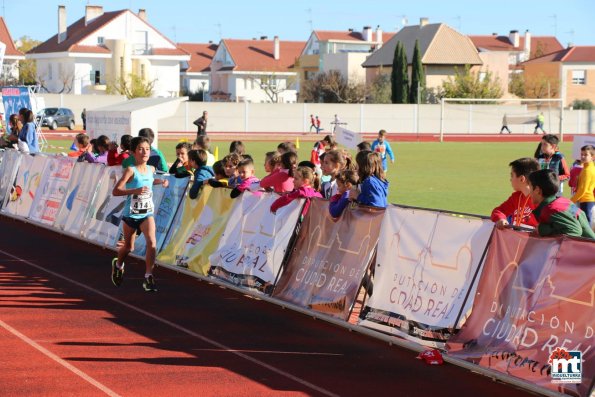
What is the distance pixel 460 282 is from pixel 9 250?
30.4ft

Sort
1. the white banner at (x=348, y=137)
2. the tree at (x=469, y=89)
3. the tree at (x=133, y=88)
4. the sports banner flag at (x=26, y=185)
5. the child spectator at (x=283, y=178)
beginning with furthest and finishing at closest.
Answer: the tree at (x=469, y=89) < the tree at (x=133, y=88) < the white banner at (x=348, y=137) < the sports banner flag at (x=26, y=185) < the child spectator at (x=283, y=178)

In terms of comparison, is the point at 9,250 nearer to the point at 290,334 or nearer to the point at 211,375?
the point at 290,334

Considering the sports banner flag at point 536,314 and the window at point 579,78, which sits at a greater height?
the window at point 579,78

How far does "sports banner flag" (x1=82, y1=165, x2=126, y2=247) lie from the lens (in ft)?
54.6

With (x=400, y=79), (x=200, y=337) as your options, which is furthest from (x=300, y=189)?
(x=400, y=79)

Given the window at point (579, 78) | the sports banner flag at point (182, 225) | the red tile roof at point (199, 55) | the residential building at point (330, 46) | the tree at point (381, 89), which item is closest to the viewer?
the sports banner flag at point (182, 225)

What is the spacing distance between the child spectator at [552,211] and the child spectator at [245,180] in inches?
196

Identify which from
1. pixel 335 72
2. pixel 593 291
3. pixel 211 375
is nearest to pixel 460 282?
pixel 593 291

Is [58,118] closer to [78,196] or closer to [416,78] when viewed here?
[416,78]

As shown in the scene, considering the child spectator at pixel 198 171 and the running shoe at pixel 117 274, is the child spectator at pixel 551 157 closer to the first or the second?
the child spectator at pixel 198 171

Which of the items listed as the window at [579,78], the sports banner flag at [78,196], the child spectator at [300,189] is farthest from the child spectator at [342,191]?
the window at [579,78]

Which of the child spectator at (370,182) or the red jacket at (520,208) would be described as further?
the child spectator at (370,182)

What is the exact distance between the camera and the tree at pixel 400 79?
311 feet

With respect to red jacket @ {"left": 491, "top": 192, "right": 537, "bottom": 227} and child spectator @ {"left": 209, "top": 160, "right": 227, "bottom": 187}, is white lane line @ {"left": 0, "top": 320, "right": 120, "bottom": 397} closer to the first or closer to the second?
red jacket @ {"left": 491, "top": 192, "right": 537, "bottom": 227}
